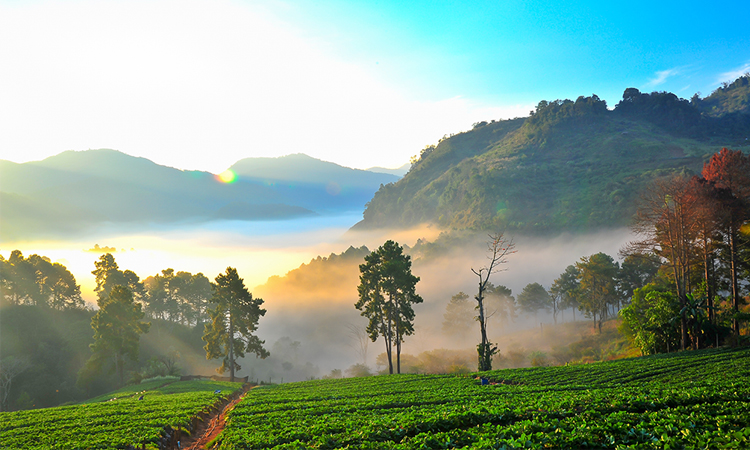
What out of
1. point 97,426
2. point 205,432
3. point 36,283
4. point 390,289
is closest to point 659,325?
A: point 390,289

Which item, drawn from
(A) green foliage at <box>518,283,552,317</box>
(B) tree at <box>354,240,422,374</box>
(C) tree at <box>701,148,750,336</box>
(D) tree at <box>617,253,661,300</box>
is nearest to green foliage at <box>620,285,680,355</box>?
(C) tree at <box>701,148,750,336</box>

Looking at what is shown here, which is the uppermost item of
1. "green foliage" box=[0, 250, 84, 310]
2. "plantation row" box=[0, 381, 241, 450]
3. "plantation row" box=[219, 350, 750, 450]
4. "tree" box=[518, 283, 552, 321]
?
"green foliage" box=[0, 250, 84, 310]

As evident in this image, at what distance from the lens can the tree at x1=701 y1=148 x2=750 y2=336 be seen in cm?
3841

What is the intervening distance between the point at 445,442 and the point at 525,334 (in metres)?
90.2

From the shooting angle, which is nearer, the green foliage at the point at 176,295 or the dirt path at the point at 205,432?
the dirt path at the point at 205,432

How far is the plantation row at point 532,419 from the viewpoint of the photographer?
11055 mm

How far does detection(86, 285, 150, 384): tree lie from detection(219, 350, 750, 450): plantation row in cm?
4517

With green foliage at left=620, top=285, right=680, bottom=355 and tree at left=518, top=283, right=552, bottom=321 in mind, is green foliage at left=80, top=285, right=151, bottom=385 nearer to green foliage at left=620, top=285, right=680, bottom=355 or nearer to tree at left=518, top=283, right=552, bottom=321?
green foliage at left=620, top=285, right=680, bottom=355

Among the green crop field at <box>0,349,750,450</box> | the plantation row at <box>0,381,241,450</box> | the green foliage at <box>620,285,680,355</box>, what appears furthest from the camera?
the green foliage at <box>620,285,680,355</box>

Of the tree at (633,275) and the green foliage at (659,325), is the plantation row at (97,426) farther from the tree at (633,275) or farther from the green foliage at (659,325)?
the tree at (633,275)

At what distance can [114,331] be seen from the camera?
188 feet

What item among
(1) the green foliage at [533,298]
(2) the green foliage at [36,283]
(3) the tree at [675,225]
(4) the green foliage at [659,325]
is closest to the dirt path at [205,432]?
(3) the tree at [675,225]

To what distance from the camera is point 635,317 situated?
4466 cm

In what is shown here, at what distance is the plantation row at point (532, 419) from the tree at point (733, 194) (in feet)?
69.3
